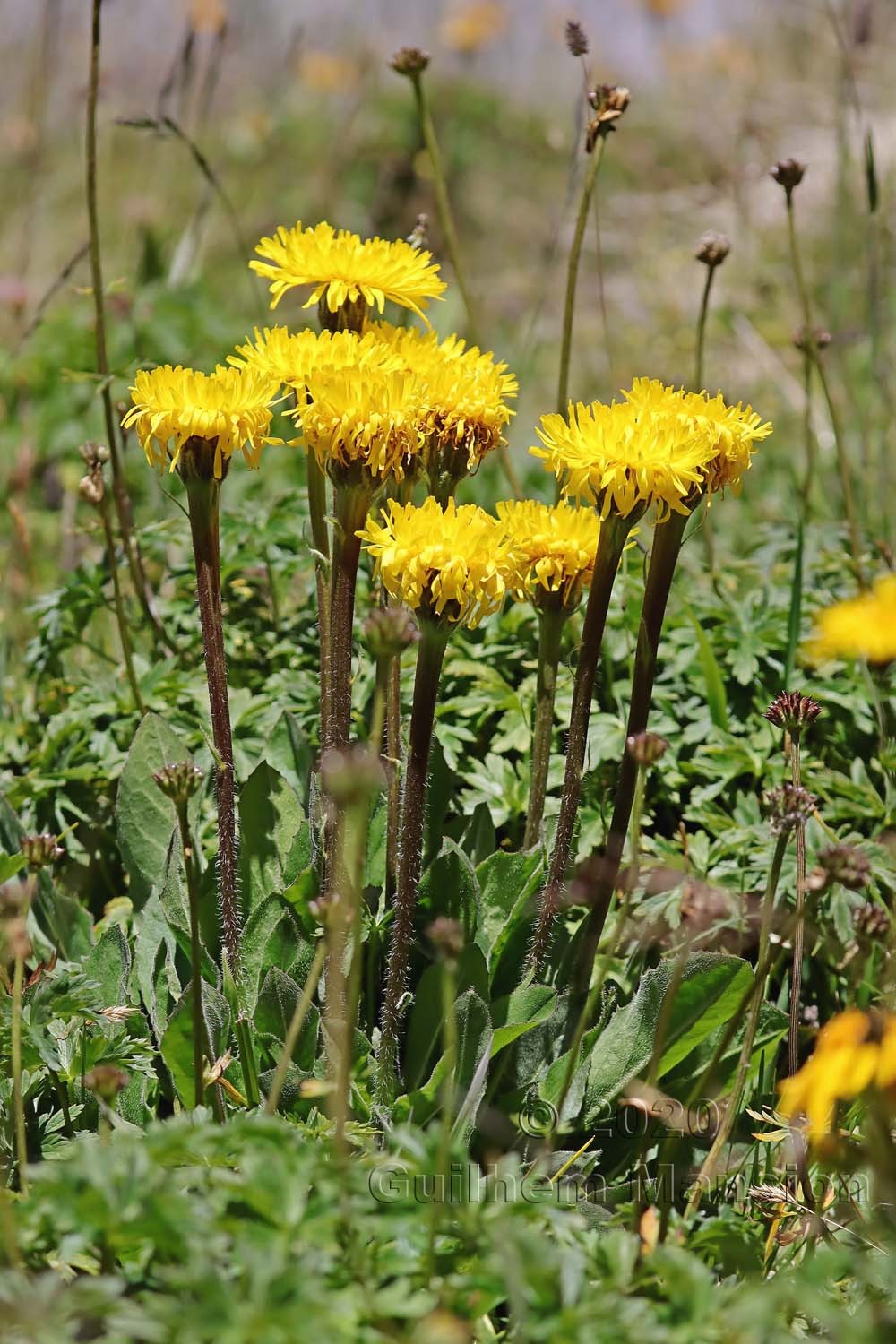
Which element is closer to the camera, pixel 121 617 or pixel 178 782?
pixel 178 782

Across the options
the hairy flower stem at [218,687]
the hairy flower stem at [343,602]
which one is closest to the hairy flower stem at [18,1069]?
the hairy flower stem at [218,687]

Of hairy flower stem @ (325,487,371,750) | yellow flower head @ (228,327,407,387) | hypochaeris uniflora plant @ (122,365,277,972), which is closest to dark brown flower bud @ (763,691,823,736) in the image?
hairy flower stem @ (325,487,371,750)

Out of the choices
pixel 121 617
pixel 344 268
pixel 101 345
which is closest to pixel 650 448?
pixel 344 268

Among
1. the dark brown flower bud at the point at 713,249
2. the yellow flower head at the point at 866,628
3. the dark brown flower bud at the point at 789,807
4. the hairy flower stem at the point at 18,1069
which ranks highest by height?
the dark brown flower bud at the point at 713,249

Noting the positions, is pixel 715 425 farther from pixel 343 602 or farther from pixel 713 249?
pixel 713 249

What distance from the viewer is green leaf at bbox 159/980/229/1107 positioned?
6.39ft

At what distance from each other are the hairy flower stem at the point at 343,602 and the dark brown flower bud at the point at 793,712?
0.65 meters

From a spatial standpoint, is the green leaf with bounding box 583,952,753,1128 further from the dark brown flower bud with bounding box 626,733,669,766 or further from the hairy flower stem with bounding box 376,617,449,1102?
the dark brown flower bud with bounding box 626,733,669,766

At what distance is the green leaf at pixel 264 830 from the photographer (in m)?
2.35

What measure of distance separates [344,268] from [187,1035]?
1.22 meters

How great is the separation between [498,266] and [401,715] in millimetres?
6996

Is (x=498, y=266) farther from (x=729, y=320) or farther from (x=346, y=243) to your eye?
(x=346, y=243)

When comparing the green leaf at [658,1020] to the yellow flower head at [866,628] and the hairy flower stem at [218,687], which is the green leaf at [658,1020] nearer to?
the hairy flower stem at [218,687]

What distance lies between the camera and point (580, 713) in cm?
201
